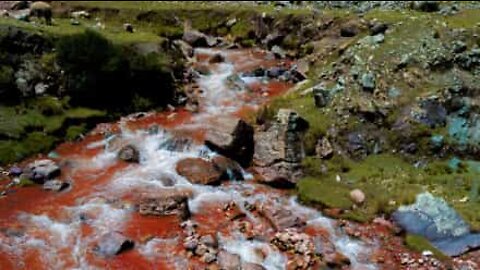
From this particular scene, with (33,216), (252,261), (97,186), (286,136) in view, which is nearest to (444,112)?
(286,136)

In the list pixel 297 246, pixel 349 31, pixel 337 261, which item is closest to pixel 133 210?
pixel 297 246

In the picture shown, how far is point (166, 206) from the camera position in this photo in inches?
971

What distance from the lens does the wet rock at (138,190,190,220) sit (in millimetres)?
24469

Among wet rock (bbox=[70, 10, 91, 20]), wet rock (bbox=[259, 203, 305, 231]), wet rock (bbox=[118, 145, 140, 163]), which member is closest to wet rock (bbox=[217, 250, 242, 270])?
wet rock (bbox=[259, 203, 305, 231])

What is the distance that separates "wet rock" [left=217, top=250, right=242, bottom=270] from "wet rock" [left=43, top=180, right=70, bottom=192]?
8.36 m

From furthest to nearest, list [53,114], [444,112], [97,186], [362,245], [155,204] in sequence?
[53,114]
[444,112]
[97,186]
[155,204]
[362,245]

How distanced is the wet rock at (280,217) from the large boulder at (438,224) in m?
3.87

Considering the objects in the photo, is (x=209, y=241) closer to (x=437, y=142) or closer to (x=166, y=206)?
(x=166, y=206)

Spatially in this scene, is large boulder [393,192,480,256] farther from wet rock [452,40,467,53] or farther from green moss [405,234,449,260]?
wet rock [452,40,467,53]

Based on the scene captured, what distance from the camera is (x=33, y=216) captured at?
2427 centimetres

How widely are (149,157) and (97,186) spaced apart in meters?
3.51

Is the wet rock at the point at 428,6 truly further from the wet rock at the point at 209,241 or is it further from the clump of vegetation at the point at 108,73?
the wet rock at the point at 209,241

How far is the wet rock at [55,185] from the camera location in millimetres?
26328

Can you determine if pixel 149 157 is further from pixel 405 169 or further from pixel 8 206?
pixel 405 169
